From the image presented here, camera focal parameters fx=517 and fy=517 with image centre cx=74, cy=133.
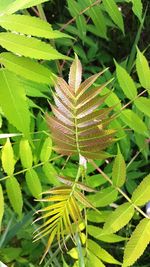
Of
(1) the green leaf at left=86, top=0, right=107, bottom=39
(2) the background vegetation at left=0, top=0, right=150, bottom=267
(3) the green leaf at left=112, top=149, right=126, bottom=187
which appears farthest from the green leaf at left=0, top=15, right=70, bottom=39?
(1) the green leaf at left=86, top=0, right=107, bottom=39

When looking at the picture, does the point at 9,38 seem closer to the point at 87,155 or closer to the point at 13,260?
the point at 87,155

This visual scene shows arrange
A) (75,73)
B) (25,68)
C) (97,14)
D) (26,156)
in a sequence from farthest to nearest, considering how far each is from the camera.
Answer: (97,14)
(26,156)
(25,68)
(75,73)

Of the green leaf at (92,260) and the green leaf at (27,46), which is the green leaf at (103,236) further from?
the green leaf at (27,46)

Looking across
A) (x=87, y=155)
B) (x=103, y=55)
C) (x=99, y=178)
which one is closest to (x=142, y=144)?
(x=99, y=178)

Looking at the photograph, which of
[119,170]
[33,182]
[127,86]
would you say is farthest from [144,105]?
[33,182]

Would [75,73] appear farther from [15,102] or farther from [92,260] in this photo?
[92,260]
